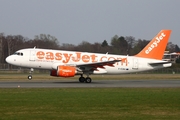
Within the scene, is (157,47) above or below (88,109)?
above

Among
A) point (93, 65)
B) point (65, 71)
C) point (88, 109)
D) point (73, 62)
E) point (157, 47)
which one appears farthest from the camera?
point (157, 47)

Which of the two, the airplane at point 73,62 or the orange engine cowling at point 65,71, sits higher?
the airplane at point 73,62

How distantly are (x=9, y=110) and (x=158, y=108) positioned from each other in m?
6.20

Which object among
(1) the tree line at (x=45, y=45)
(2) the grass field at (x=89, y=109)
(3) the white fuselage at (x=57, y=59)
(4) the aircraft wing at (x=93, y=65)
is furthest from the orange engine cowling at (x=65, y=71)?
(1) the tree line at (x=45, y=45)

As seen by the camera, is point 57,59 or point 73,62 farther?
point 73,62

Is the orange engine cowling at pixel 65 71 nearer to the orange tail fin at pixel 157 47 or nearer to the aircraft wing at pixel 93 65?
the aircraft wing at pixel 93 65

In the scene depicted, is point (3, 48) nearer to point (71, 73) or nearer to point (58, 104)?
point (71, 73)

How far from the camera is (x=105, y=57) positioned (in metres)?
40.8

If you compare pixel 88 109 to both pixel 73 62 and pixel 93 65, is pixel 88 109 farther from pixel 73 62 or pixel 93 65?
pixel 73 62

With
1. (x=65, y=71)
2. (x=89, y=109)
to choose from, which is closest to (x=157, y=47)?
(x=65, y=71)

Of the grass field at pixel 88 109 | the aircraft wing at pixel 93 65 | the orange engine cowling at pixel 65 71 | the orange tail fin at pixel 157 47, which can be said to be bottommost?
the grass field at pixel 88 109

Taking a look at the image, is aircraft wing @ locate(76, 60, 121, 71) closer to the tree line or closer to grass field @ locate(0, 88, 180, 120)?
grass field @ locate(0, 88, 180, 120)

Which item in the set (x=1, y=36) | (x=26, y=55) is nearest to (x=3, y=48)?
(x=1, y=36)

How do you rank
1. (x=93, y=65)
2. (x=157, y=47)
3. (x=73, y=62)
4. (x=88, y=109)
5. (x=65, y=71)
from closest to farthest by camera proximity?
(x=88, y=109) < (x=65, y=71) < (x=93, y=65) < (x=73, y=62) < (x=157, y=47)
